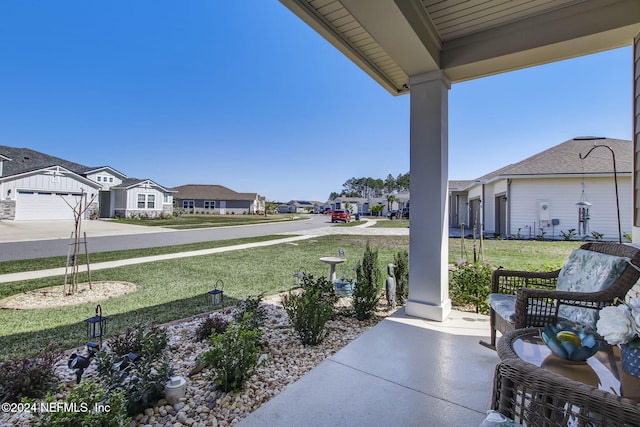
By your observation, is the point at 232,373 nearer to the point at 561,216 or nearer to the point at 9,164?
the point at 561,216

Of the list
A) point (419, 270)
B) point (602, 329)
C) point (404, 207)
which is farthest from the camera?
point (404, 207)

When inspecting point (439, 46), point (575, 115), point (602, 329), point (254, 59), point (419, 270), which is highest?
point (254, 59)

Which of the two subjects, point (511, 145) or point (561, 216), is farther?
point (561, 216)

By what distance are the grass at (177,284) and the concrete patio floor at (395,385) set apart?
2.16 metres

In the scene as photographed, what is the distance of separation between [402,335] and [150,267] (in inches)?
223

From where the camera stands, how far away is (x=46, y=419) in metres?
1.31

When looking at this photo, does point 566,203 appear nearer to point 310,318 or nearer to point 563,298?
point 563,298

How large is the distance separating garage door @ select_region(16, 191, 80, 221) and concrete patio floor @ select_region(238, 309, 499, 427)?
65.3 feet

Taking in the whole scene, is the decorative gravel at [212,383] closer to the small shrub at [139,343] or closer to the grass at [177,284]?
the small shrub at [139,343]

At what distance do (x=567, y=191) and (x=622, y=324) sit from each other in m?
12.8

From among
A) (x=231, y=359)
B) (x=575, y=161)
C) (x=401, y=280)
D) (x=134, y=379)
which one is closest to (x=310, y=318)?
(x=231, y=359)

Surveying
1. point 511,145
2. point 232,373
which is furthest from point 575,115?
point 232,373

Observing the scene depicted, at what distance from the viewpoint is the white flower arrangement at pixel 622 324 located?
3.22ft

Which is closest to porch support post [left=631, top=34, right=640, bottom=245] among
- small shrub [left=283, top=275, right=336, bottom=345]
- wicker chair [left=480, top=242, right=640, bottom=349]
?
wicker chair [left=480, top=242, right=640, bottom=349]
